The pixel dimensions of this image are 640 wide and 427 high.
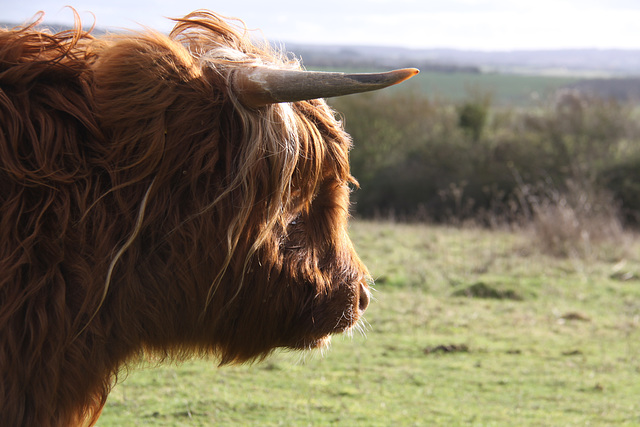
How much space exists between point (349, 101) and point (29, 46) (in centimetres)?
2720

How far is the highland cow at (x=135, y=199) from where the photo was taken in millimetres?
2016

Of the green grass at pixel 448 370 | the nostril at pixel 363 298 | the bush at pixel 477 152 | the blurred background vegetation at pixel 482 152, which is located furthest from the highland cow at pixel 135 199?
the bush at pixel 477 152

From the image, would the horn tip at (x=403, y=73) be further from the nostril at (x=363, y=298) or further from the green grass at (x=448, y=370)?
the green grass at (x=448, y=370)

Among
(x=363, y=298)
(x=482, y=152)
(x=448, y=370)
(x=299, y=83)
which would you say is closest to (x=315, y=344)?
(x=363, y=298)

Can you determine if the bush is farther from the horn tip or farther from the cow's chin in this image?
the horn tip

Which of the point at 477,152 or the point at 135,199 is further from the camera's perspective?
the point at 477,152

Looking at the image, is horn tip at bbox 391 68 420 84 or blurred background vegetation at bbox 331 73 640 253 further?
blurred background vegetation at bbox 331 73 640 253

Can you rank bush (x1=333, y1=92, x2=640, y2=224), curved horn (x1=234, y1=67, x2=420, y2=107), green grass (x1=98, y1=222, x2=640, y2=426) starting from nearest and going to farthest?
curved horn (x1=234, y1=67, x2=420, y2=107), green grass (x1=98, y1=222, x2=640, y2=426), bush (x1=333, y1=92, x2=640, y2=224)

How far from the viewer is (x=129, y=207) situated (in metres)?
2.13

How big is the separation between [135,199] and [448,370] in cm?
442

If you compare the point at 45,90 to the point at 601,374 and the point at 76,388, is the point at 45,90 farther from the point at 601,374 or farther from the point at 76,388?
the point at 601,374

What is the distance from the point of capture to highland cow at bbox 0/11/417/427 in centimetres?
202

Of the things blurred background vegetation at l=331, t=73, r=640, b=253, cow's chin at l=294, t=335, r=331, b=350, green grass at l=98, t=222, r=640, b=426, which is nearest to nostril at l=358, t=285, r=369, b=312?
cow's chin at l=294, t=335, r=331, b=350

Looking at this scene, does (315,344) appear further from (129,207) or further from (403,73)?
(403,73)
